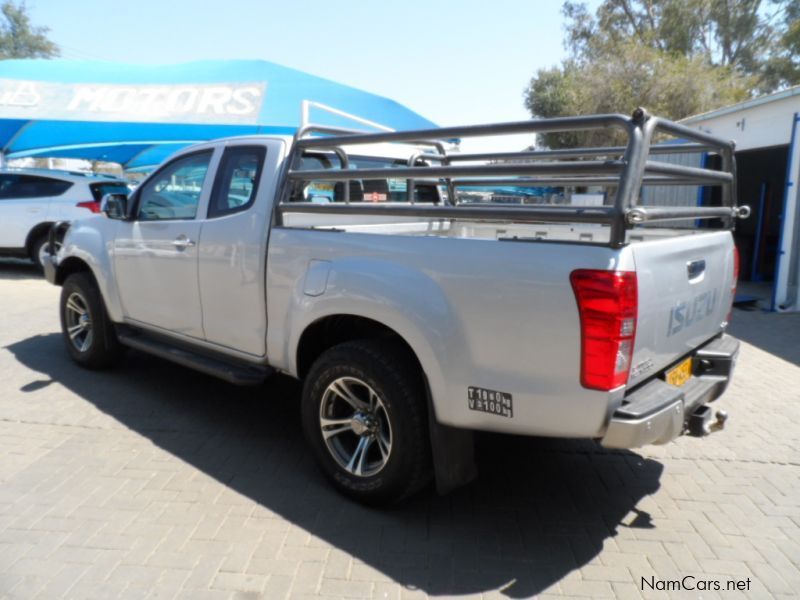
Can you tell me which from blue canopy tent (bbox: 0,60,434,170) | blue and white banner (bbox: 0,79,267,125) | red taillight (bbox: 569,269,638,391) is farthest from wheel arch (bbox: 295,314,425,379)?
blue and white banner (bbox: 0,79,267,125)

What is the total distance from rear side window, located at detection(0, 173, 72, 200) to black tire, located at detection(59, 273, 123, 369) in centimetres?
673

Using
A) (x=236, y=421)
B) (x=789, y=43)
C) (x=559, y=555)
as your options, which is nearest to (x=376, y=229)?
(x=236, y=421)

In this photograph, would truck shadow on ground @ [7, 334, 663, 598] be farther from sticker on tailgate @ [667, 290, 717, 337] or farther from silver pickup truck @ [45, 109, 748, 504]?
sticker on tailgate @ [667, 290, 717, 337]

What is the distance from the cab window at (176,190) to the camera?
4.28m

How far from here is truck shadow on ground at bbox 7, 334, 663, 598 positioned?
2.79 m

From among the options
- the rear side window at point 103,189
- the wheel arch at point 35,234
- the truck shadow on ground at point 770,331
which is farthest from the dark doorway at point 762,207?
the wheel arch at point 35,234

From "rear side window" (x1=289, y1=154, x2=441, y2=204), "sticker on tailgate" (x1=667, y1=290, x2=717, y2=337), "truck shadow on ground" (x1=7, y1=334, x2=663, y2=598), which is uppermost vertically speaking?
"rear side window" (x1=289, y1=154, x2=441, y2=204)

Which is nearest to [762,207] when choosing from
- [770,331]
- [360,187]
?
[770,331]

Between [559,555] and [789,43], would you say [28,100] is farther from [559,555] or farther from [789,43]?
[789,43]

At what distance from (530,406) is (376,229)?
180 centimetres

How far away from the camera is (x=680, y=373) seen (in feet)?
10.1

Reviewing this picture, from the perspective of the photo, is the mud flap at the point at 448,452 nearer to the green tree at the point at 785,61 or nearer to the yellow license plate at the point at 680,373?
the yellow license plate at the point at 680,373

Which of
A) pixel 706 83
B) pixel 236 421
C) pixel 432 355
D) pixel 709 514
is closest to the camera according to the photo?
pixel 432 355

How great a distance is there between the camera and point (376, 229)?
3.98 m
